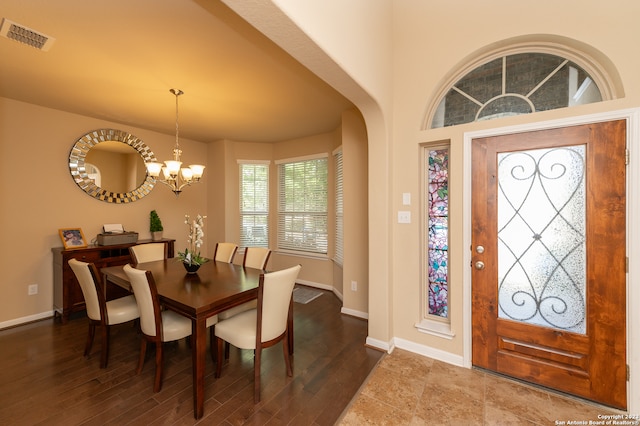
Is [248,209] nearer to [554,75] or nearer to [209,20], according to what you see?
[209,20]

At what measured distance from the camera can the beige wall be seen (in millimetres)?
3129

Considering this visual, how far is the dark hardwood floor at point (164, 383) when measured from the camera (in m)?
1.78

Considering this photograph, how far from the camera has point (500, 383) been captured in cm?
213

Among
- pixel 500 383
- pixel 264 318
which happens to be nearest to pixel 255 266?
pixel 264 318

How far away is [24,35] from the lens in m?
1.96

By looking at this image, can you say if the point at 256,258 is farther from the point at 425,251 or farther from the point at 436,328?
the point at 436,328

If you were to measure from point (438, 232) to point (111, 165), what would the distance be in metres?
4.60

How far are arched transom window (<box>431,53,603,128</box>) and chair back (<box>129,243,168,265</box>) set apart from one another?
3.62 metres

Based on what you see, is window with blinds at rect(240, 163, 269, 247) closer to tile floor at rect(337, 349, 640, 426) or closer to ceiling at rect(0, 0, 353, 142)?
ceiling at rect(0, 0, 353, 142)

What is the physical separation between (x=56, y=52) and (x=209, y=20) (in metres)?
1.47

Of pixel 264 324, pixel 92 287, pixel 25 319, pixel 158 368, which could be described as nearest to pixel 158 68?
pixel 92 287

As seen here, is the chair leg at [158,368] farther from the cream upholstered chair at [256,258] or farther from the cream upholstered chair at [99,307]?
the cream upholstered chair at [256,258]

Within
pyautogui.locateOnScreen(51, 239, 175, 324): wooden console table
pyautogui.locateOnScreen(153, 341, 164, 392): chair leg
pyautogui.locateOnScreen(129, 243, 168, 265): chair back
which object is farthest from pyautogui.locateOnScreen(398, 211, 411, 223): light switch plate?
pyautogui.locateOnScreen(51, 239, 175, 324): wooden console table

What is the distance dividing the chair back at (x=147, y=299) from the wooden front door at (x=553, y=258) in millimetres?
2597
